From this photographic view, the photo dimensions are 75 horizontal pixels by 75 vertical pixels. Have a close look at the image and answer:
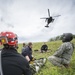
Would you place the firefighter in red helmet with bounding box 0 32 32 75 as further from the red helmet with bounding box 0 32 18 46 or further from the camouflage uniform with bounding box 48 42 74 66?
the camouflage uniform with bounding box 48 42 74 66

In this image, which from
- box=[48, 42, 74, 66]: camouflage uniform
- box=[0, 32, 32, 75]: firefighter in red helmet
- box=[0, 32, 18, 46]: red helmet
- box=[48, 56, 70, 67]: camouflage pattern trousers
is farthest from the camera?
box=[48, 56, 70, 67]: camouflage pattern trousers

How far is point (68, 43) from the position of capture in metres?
11.7

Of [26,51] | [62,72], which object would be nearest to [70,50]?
[62,72]

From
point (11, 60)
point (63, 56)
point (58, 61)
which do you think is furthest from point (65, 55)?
point (11, 60)

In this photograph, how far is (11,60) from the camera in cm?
514

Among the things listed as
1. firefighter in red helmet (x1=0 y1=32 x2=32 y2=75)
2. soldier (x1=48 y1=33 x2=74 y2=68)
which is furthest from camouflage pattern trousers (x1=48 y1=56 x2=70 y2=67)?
firefighter in red helmet (x1=0 y1=32 x2=32 y2=75)

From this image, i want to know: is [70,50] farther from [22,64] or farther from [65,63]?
[22,64]

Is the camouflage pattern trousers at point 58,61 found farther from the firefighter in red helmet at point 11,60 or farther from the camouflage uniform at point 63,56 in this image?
the firefighter in red helmet at point 11,60

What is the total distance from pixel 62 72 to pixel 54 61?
1058mm

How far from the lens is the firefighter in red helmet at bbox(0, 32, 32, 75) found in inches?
202

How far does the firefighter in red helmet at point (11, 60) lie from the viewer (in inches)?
202

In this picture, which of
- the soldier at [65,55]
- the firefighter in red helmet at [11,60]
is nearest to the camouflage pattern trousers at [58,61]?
the soldier at [65,55]

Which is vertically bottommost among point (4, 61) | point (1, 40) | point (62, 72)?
point (62, 72)

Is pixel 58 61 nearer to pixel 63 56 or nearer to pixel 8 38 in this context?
pixel 63 56
